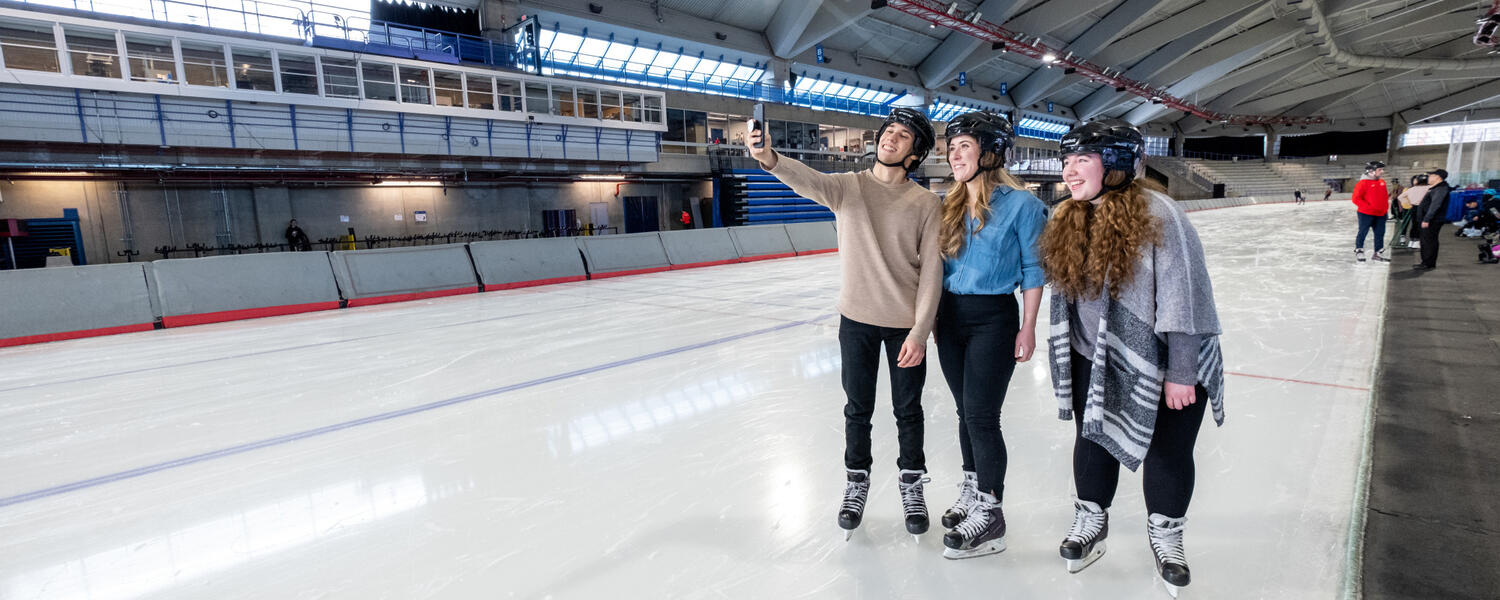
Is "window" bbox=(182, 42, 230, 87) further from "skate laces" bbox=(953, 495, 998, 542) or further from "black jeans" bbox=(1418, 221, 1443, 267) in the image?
"black jeans" bbox=(1418, 221, 1443, 267)

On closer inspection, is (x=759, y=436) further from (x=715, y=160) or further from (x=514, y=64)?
(x=715, y=160)

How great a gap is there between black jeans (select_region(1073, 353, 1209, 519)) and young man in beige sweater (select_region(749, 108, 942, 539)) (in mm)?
486

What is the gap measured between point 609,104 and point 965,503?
68.9 feet

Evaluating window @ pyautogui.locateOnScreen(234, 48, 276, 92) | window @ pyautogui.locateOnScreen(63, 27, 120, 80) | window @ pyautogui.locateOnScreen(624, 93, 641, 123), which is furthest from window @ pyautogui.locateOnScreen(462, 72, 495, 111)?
window @ pyautogui.locateOnScreen(63, 27, 120, 80)

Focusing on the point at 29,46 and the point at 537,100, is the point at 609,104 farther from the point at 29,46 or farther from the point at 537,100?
the point at 29,46

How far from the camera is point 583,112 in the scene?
2041 cm

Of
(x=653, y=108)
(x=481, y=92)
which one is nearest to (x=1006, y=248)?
(x=481, y=92)

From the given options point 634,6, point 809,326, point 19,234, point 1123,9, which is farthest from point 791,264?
point 1123,9

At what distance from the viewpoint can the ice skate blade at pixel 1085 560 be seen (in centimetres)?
197

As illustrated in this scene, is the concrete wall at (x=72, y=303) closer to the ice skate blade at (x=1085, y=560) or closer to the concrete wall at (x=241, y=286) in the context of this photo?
the concrete wall at (x=241, y=286)

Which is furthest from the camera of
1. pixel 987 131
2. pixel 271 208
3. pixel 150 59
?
pixel 271 208

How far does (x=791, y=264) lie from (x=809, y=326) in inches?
280

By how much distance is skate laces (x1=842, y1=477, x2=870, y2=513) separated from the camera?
90.0 inches

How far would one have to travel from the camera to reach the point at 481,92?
1861cm
